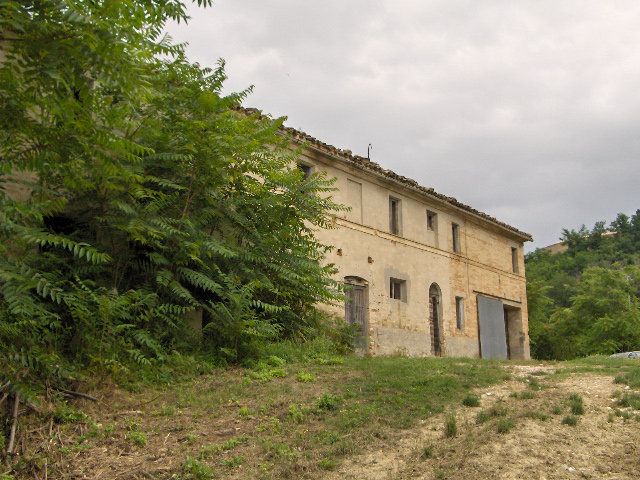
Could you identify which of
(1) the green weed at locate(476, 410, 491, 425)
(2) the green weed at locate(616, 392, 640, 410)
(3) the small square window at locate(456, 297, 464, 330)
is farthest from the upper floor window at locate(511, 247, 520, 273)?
(1) the green weed at locate(476, 410, 491, 425)

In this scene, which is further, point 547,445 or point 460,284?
point 460,284

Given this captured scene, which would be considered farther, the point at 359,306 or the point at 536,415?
the point at 359,306

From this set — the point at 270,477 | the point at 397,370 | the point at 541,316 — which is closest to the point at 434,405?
the point at 397,370

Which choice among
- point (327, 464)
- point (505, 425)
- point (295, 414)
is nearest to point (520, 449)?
point (505, 425)

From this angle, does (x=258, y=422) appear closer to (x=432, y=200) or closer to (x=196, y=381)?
(x=196, y=381)

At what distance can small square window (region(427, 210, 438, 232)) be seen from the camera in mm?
20141

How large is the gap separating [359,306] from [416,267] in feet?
10.7

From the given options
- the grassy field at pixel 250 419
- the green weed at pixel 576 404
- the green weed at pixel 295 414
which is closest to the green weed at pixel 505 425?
the grassy field at pixel 250 419

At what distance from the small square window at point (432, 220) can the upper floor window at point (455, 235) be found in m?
1.08

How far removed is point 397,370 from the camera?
1045cm

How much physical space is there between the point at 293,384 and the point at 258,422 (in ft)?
5.51

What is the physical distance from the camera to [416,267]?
18.8 metres

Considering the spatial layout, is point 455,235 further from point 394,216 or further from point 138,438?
point 138,438

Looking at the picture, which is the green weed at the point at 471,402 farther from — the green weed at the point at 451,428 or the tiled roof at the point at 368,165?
the tiled roof at the point at 368,165
